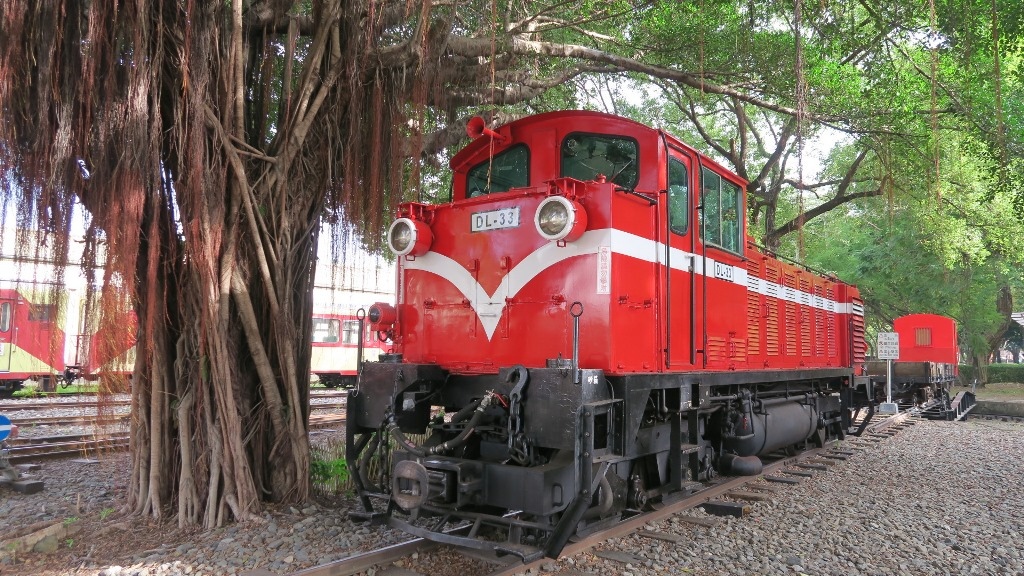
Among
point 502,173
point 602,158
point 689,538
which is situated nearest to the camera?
point 689,538

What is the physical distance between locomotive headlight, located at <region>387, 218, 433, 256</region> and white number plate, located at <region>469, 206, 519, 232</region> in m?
0.44

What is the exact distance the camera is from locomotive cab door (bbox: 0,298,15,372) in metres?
14.6

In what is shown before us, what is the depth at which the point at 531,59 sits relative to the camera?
8562 millimetres

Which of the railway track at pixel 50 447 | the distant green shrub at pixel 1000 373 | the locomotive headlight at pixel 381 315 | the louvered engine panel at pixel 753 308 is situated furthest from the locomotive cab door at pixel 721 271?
the distant green shrub at pixel 1000 373

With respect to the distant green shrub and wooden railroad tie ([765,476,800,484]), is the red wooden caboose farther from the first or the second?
the distant green shrub

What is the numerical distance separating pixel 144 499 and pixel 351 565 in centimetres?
243

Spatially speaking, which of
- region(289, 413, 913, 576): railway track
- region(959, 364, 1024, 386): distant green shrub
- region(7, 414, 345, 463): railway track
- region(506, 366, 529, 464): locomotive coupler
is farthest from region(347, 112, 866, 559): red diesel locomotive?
region(959, 364, 1024, 386): distant green shrub

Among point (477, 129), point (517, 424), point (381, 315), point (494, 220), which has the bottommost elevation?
point (517, 424)

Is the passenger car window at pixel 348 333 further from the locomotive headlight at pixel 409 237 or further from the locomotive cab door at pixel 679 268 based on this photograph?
the locomotive cab door at pixel 679 268

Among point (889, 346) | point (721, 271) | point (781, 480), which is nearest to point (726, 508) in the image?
point (781, 480)

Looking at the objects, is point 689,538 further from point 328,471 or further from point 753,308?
point 328,471

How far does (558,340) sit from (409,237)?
160 centimetres

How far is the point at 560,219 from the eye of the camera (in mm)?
4590

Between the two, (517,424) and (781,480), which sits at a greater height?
(517,424)
